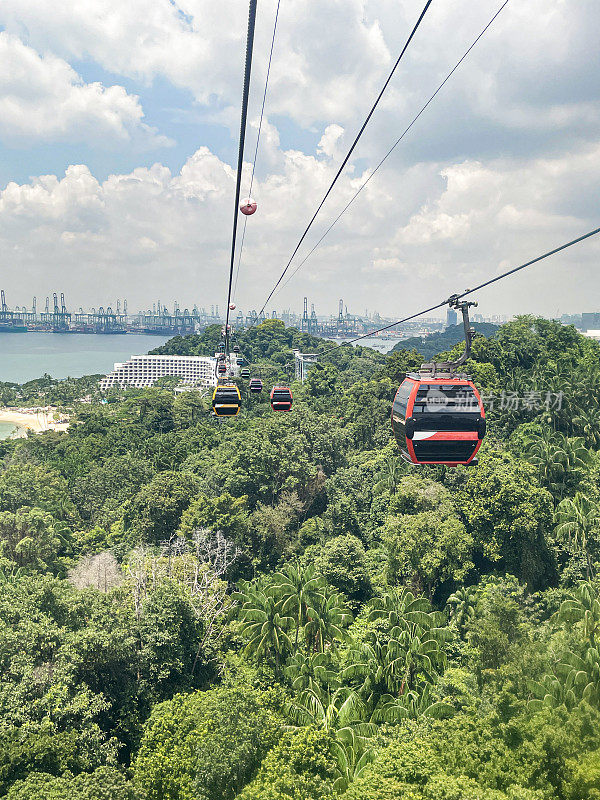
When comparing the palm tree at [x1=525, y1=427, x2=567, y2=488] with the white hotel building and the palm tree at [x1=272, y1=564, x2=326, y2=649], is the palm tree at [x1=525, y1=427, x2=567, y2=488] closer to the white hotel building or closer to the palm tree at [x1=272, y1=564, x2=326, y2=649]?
the palm tree at [x1=272, y1=564, x2=326, y2=649]

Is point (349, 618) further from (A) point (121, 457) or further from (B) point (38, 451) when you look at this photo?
(B) point (38, 451)

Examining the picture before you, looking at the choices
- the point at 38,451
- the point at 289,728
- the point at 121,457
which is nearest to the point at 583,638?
the point at 289,728

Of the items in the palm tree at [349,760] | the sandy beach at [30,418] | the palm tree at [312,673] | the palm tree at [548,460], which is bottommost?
the sandy beach at [30,418]

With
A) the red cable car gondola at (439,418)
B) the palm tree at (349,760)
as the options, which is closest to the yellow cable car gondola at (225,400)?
the red cable car gondola at (439,418)

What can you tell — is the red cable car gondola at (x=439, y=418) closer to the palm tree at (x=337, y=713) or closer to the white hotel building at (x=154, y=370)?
the palm tree at (x=337, y=713)

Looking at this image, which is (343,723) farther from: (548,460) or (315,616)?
(548,460)
